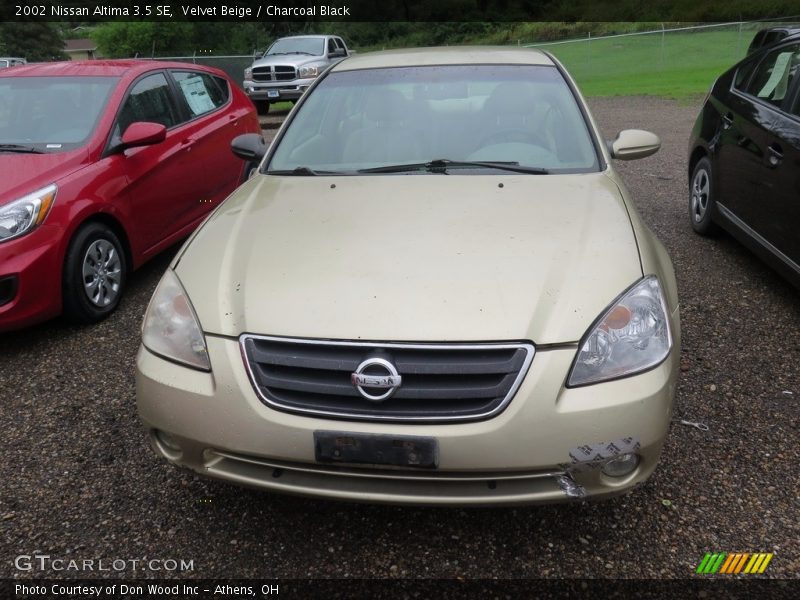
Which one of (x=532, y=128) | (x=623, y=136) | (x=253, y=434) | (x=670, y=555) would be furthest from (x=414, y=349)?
(x=623, y=136)

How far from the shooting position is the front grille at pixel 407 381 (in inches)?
77.8

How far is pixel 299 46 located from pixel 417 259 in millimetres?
16214

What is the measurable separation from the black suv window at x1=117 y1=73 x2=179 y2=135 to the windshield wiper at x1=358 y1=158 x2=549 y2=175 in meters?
2.32

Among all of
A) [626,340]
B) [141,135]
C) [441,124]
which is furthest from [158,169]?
[626,340]

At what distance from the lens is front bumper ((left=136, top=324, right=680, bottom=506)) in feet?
6.37

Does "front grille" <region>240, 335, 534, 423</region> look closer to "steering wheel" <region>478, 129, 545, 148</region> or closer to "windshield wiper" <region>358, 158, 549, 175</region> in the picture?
"windshield wiper" <region>358, 158, 549, 175</region>

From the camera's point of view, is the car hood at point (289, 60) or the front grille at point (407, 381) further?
the car hood at point (289, 60)

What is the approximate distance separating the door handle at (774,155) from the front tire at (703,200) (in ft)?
3.31

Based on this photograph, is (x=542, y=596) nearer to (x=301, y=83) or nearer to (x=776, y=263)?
(x=776, y=263)

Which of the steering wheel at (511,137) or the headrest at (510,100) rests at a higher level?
the headrest at (510,100)

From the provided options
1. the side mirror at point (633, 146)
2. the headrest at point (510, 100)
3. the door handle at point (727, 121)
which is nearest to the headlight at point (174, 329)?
the headrest at point (510, 100)

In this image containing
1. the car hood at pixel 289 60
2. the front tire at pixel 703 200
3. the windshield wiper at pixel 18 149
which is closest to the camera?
the windshield wiper at pixel 18 149

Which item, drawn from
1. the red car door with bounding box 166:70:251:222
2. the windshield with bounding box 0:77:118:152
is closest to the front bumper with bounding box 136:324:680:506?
the windshield with bounding box 0:77:118:152
